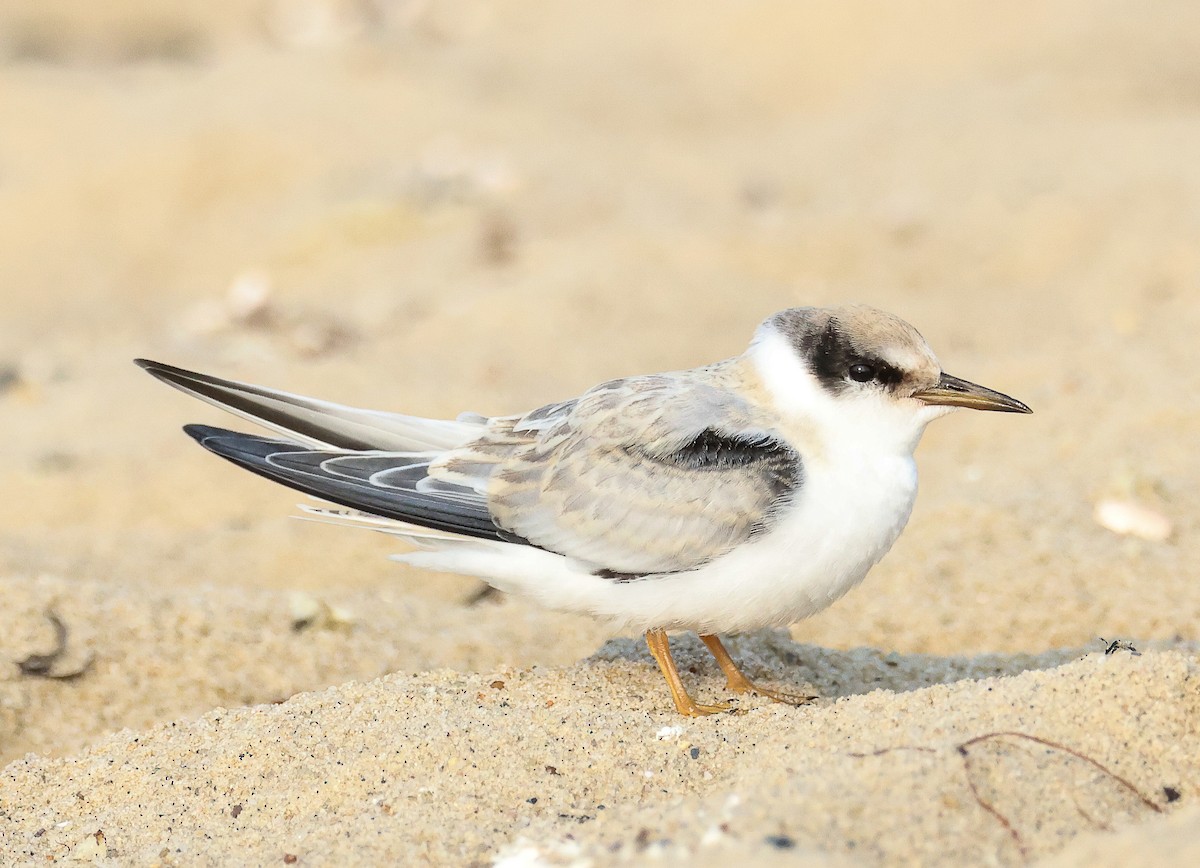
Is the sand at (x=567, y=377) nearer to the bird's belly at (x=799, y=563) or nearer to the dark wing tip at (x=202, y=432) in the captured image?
the bird's belly at (x=799, y=563)

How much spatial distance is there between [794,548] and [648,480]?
0.44 meters

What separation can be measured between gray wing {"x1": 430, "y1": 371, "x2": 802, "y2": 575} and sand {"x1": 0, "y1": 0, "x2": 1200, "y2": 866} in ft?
1.46

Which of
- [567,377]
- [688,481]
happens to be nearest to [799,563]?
[688,481]

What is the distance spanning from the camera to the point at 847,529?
10.8 ft

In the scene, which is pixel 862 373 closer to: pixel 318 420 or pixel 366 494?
pixel 366 494

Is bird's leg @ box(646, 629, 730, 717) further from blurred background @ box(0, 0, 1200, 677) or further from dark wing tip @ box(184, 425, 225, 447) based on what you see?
dark wing tip @ box(184, 425, 225, 447)

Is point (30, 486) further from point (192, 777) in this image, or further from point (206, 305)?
point (192, 777)

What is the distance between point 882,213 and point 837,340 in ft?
20.3

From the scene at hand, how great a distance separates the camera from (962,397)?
3498mm

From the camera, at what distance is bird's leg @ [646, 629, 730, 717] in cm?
341

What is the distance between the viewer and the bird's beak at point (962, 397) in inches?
137

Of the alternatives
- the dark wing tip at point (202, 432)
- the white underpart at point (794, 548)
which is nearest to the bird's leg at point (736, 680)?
Answer: the white underpart at point (794, 548)

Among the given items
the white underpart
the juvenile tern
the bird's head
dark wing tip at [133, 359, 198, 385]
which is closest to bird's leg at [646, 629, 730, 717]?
the juvenile tern

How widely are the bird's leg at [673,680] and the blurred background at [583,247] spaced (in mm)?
942
